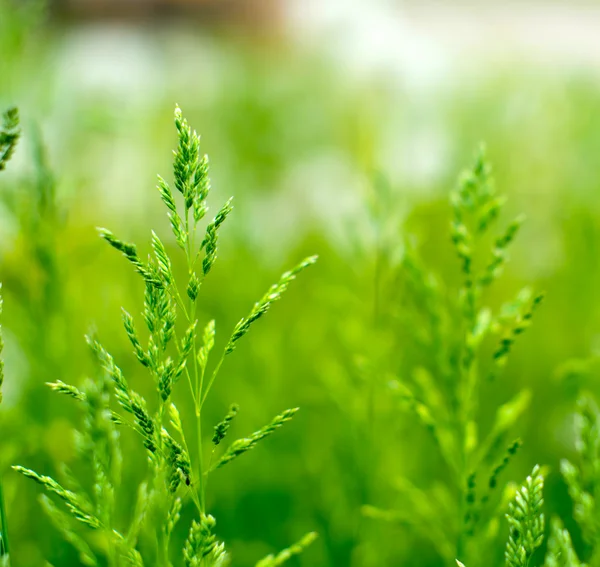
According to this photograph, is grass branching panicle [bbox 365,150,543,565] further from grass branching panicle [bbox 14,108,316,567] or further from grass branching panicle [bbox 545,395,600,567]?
grass branching panicle [bbox 14,108,316,567]

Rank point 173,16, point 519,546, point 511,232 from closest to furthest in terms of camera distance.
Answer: point 519,546 < point 511,232 < point 173,16

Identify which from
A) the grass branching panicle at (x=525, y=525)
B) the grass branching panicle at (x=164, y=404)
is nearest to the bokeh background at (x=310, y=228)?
the grass branching panicle at (x=164, y=404)

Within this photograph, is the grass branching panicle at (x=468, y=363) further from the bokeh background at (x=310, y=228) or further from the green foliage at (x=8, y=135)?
the green foliage at (x=8, y=135)

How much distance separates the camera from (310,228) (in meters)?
2.04

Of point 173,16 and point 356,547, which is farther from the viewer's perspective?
point 173,16

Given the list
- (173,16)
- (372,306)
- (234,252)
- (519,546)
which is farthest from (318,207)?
(173,16)

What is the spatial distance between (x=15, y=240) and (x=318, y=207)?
103 cm

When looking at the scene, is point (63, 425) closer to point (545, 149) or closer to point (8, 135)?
point (8, 135)

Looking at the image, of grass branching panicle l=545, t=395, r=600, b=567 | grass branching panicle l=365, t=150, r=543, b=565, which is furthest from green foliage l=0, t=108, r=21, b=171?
grass branching panicle l=545, t=395, r=600, b=567

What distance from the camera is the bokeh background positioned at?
38.3 inches

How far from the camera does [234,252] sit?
5.03 feet

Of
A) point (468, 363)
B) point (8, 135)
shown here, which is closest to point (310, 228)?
point (468, 363)

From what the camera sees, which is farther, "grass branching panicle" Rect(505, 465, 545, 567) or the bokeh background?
the bokeh background

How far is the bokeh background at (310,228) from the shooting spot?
3.19 feet
